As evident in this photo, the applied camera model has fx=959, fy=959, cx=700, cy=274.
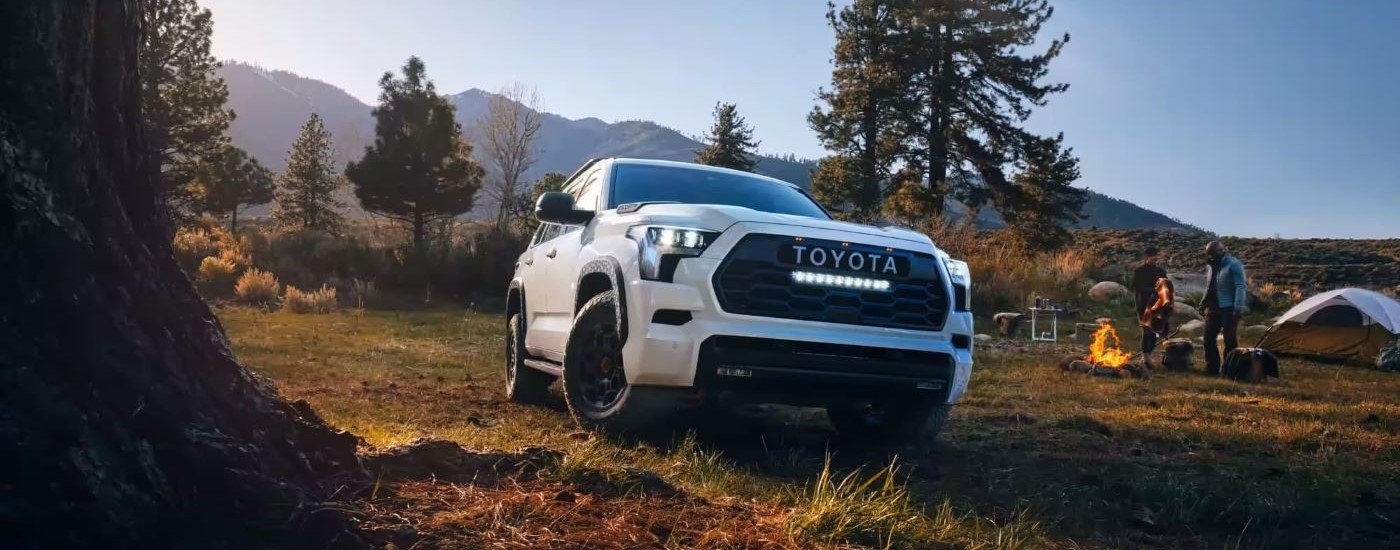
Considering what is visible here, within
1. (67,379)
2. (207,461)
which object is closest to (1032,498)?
(207,461)

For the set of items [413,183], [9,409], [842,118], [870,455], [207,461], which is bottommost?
[870,455]

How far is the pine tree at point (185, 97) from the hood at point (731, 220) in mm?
29366

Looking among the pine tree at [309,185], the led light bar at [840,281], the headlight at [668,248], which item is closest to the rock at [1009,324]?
the led light bar at [840,281]

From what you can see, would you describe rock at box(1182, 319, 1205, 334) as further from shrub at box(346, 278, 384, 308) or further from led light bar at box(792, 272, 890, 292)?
led light bar at box(792, 272, 890, 292)

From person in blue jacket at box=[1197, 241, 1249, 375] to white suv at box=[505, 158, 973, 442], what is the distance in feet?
29.2

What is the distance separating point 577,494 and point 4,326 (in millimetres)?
1633

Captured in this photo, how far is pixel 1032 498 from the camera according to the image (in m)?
4.36

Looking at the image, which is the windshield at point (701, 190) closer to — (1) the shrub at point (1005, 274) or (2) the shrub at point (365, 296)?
(1) the shrub at point (1005, 274)

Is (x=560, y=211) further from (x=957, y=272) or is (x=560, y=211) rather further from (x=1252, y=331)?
(x=1252, y=331)

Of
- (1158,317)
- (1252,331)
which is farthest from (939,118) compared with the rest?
(1158,317)

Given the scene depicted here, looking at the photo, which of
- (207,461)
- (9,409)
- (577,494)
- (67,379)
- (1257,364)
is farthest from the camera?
(1257,364)

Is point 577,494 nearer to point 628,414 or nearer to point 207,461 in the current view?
point 207,461

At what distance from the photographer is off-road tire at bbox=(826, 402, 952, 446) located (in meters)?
5.43

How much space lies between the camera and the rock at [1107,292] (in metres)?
24.5
